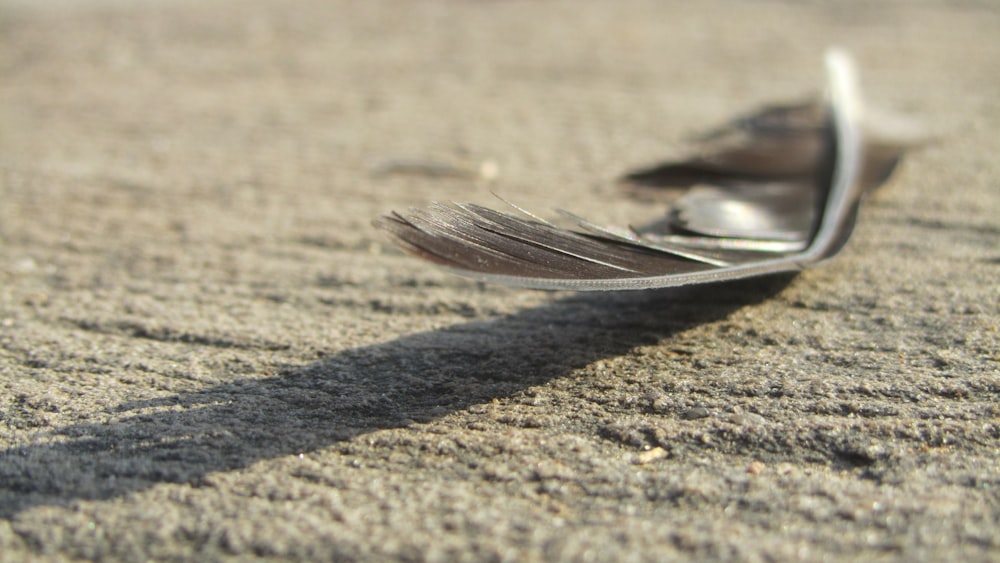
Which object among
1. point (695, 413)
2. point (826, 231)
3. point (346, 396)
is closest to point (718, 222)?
point (826, 231)

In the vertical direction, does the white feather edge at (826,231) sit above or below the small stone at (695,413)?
above

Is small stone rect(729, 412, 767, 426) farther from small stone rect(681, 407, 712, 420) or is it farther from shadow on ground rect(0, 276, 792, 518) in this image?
shadow on ground rect(0, 276, 792, 518)

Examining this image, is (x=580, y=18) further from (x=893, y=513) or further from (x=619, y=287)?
(x=893, y=513)

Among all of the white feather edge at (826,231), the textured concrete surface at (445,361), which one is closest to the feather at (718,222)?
the white feather edge at (826,231)

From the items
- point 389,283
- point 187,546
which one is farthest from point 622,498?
point 389,283

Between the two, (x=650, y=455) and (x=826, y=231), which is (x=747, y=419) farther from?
(x=826, y=231)

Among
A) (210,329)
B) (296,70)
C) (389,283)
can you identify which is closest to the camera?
(210,329)

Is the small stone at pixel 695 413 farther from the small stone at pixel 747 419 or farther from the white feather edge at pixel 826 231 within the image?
the white feather edge at pixel 826 231
